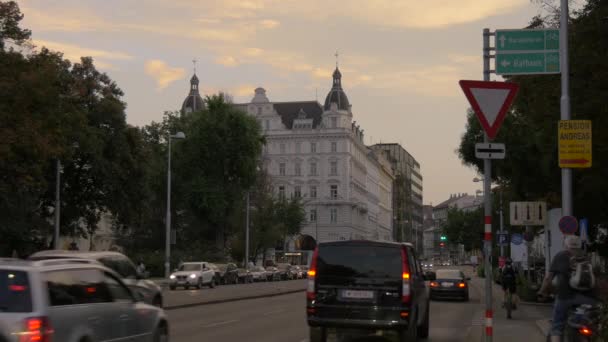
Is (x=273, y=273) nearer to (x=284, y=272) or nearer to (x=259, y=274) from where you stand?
(x=284, y=272)

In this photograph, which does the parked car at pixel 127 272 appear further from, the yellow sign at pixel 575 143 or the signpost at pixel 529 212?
the signpost at pixel 529 212

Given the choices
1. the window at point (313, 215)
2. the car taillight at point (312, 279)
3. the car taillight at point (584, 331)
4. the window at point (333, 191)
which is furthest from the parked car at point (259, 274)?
the car taillight at point (584, 331)

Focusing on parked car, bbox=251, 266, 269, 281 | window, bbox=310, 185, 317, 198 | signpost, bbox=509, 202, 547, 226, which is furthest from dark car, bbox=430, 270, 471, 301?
window, bbox=310, 185, 317, 198

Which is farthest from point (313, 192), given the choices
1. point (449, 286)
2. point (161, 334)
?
point (161, 334)

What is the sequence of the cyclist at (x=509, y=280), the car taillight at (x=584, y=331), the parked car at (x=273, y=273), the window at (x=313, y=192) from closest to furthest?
the car taillight at (x=584, y=331), the cyclist at (x=509, y=280), the parked car at (x=273, y=273), the window at (x=313, y=192)

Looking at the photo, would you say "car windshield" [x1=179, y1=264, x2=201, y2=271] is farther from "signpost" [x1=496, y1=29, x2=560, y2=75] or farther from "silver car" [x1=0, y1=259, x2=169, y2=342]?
"silver car" [x1=0, y1=259, x2=169, y2=342]

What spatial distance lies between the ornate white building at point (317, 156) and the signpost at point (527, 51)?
108 m

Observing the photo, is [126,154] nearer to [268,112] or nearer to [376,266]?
[376,266]

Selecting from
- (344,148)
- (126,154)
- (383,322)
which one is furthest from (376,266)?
(344,148)

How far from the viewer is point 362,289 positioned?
15.4m

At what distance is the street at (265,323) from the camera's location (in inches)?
750

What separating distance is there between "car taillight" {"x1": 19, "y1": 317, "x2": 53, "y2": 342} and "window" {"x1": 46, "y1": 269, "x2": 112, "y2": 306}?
371 mm

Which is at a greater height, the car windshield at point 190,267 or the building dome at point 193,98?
the building dome at point 193,98

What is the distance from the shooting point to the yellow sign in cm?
1661
